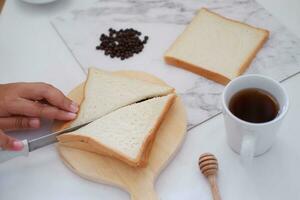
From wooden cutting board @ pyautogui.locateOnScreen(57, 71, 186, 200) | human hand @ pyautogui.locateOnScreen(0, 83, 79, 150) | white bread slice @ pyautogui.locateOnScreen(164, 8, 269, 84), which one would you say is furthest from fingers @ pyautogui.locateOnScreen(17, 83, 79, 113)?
white bread slice @ pyautogui.locateOnScreen(164, 8, 269, 84)

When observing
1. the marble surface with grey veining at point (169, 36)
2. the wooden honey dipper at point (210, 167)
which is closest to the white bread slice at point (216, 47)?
the marble surface with grey veining at point (169, 36)

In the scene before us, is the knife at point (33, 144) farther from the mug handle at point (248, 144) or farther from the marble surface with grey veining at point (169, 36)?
the mug handle at point (248, 144)

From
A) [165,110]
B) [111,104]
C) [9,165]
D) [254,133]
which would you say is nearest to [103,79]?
[111,104]

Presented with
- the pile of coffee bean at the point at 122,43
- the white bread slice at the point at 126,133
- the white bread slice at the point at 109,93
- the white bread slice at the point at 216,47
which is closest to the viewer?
the white bread slice at the point at 126,133

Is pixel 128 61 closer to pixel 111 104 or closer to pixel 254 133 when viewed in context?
pixel 111 104

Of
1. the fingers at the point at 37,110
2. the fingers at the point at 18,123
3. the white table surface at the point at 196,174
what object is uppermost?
the fingers at the point at 37,110

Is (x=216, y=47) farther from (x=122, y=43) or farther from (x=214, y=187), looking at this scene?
(x=214, y=187)

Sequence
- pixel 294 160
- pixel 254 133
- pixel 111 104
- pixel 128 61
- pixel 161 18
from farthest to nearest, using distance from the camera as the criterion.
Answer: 1. pixel 161 18
2. pixel 128 61
3. pixel 111 104
4. pixel 294 160
5. pixel 254 133

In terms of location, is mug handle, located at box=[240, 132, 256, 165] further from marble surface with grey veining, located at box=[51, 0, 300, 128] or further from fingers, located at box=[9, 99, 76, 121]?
fingers, located at box=[9, 99, 76, 121]
